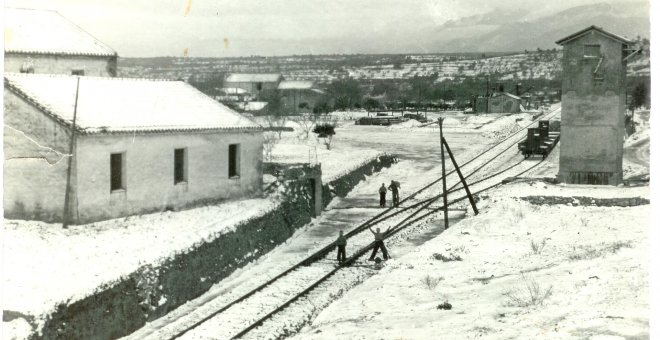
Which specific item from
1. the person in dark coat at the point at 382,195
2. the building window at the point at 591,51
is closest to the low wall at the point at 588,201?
the person in dark coat at the point at 382,195

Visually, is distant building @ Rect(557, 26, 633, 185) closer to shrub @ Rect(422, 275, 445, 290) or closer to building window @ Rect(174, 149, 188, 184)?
building window @ Rect(174, 149, 188, 184)

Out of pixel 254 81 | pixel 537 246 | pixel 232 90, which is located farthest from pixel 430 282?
pixel 254 81

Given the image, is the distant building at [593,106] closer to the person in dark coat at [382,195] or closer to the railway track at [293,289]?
the railway track at [293,289]

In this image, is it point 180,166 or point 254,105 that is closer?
point 180,166

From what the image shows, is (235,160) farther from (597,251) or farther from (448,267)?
(597,251)

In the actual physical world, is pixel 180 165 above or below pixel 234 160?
below

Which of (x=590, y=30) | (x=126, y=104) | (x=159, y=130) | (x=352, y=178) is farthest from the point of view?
(x=352, y=178)
